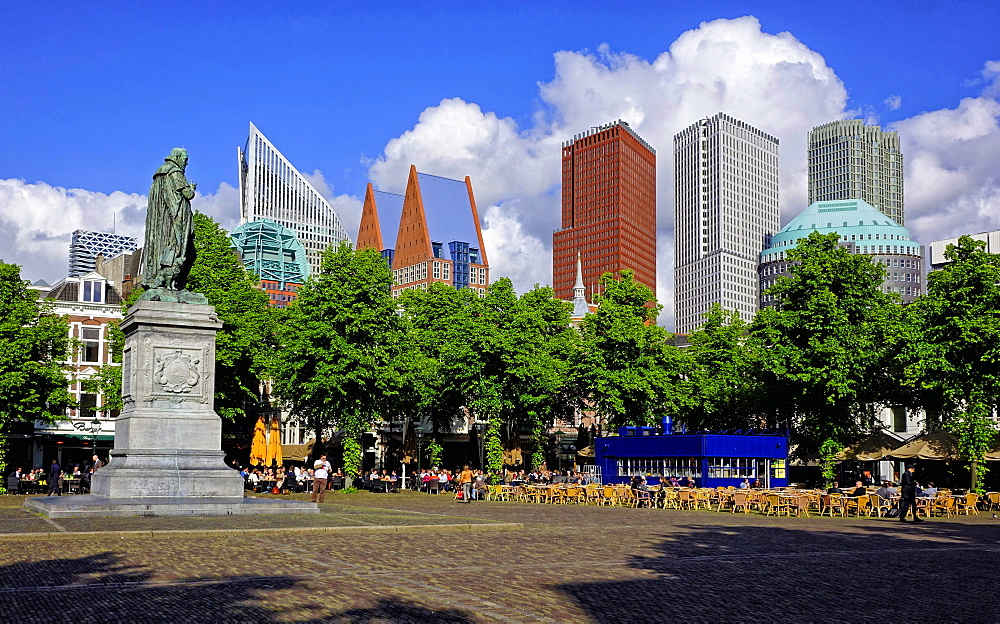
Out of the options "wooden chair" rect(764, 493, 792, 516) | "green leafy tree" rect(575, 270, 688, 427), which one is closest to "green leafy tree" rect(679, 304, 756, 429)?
"green leafy tree" rect(575, 270, 688, 427)

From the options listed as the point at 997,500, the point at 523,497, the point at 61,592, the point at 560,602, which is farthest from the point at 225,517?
the point at 997,500

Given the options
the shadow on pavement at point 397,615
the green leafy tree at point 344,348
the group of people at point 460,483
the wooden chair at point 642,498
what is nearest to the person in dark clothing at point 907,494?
the wooden chair at point 642,498

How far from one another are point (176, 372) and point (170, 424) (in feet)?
4.35

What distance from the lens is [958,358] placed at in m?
44.5

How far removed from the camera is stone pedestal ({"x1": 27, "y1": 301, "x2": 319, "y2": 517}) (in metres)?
24.4

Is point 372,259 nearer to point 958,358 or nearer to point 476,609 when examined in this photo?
point 958,358

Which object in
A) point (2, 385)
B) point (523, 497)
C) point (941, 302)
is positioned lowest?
point (523, 497)

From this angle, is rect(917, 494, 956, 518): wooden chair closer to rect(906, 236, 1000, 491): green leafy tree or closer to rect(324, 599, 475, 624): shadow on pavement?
rect(906, 236, 1000, 491): green leafy tree

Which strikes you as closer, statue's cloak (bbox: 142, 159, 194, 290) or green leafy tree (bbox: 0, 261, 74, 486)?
statue's cloak (bbox: 142, 159, 194, 290)

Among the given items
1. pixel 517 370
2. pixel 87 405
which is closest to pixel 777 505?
pixel 517 370

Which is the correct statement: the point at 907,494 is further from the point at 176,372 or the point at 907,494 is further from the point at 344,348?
the point at 344,348

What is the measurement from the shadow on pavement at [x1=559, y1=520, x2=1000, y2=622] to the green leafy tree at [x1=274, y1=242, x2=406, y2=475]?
31331 mm

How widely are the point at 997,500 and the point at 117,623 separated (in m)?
36.1

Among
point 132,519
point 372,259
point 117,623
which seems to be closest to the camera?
point 117,623
